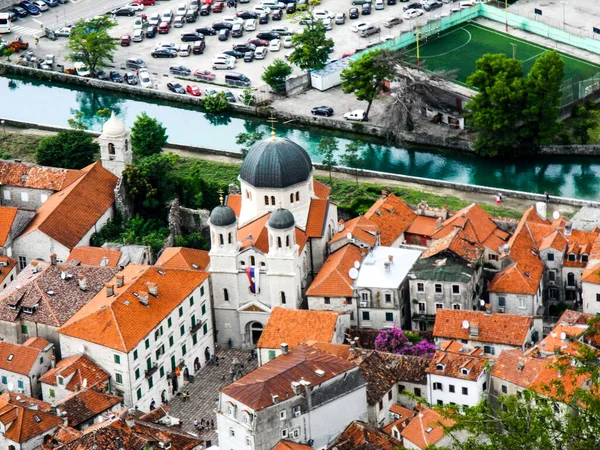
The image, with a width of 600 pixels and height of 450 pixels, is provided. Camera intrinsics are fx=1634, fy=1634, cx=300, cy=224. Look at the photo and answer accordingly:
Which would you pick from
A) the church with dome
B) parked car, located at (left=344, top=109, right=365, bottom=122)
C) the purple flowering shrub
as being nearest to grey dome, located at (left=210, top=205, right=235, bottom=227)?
the church with dome

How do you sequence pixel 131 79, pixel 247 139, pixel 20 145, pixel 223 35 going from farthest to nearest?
pixel 223 35
pixel 131 79
pixel 20 145
pixel 247 139

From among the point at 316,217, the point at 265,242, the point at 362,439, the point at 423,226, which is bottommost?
the point at 423,226

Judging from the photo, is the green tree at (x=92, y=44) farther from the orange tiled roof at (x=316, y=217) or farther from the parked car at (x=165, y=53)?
the orange tiled roof at (x=316, y=217)

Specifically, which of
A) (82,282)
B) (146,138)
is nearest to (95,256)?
(82,282)

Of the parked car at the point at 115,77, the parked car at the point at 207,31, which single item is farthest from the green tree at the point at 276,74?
the parked car at the point at 207,31

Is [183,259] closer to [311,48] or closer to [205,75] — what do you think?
[311,48]

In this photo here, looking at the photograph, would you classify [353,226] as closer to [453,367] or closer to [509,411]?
[453,367]
